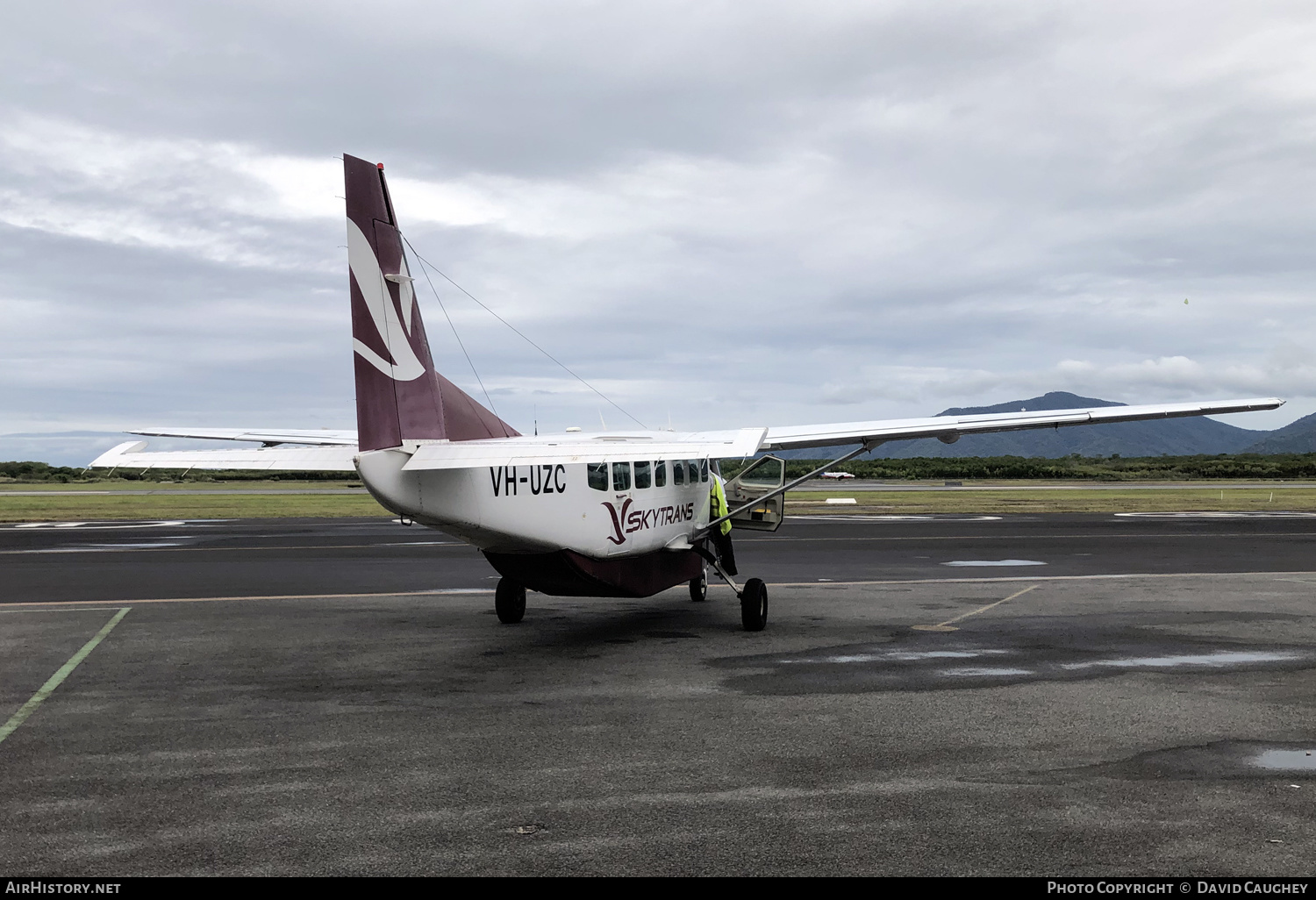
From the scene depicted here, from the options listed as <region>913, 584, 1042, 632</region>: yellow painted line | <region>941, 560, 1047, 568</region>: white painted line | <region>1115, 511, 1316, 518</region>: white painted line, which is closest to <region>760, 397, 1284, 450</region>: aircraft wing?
<region>913, 584, 1042, 632</region>: yellow painted line

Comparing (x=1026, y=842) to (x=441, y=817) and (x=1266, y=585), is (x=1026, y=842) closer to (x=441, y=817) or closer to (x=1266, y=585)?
Answer: (x=441, y=817)

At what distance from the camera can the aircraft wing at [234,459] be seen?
480 inches

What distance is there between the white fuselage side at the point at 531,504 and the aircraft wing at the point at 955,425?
204 centimetres

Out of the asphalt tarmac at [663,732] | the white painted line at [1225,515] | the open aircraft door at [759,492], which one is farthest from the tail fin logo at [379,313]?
the white painted line at [1225,515]

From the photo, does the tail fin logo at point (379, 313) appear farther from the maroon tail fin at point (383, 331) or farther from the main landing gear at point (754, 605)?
the main landing gear at point (754, 605)

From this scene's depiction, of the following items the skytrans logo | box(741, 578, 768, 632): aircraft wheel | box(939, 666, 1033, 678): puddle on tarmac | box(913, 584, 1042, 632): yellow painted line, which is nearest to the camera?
box(939, 666, 1033, 678): puddle on tarmac

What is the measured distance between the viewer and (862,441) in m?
15.6

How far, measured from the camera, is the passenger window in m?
13.8

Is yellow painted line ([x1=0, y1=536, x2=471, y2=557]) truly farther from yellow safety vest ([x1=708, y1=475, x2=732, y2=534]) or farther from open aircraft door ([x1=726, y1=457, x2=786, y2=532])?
yellow safety vest ([x1=708, y1=475, x2=732, y2=534])

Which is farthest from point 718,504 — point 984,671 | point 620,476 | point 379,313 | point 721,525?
point 379,313

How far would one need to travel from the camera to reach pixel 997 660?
41.5ft

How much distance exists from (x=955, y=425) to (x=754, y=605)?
396 centimetres

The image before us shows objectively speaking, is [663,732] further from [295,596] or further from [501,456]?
[295,596]

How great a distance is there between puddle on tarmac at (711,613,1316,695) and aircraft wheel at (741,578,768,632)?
1.60 m
